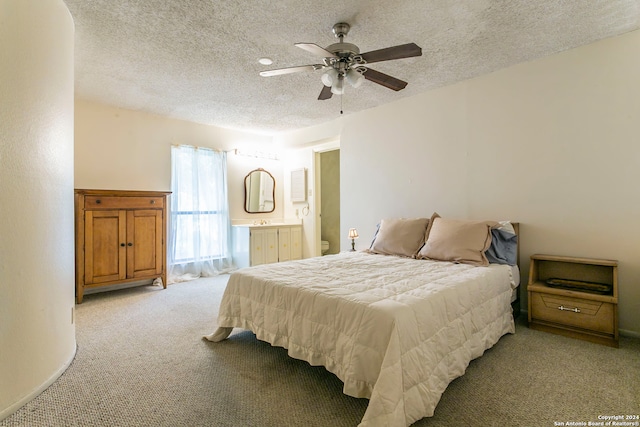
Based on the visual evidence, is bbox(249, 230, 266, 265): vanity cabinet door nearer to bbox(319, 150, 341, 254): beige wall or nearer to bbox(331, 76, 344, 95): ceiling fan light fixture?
bbox(319, 150, 341, 254): beige wall

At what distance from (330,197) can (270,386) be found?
15.6 feet

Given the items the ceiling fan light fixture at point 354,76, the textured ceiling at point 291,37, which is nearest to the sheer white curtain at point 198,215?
the textured ceiling at point 291,37

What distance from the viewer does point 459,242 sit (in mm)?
2871

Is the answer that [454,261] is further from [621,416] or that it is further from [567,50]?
[567,50]

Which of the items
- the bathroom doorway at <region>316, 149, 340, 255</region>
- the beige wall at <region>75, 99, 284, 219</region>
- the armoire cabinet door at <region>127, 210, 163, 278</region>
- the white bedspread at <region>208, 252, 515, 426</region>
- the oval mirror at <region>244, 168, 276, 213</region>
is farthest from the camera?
the bathroom doorway at <region>316, 149, 340, 255</region>

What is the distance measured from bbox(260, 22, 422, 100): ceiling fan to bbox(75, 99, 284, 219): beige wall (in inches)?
119

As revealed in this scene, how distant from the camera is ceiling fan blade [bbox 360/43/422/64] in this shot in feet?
6.52

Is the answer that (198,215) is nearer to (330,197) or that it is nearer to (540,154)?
(330,197)

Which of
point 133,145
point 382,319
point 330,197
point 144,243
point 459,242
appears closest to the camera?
point 382,319

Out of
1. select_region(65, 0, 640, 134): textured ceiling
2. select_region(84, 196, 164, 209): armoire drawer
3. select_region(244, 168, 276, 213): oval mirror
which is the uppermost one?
select_region(65, 0, 640, 134): textured ceiling

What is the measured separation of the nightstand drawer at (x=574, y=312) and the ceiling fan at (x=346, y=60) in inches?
84.3

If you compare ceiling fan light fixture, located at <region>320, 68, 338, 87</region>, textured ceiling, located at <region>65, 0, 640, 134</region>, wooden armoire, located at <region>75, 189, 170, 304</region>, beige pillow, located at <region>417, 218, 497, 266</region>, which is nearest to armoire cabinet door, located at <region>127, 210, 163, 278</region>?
wooden armoire, located at <region>75, 189, 170, 304</region>

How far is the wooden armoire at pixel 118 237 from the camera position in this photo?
3496mm

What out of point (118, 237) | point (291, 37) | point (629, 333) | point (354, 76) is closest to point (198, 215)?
point (118, 237)
